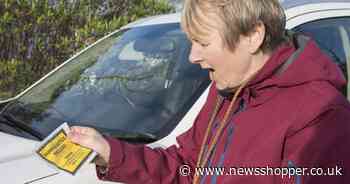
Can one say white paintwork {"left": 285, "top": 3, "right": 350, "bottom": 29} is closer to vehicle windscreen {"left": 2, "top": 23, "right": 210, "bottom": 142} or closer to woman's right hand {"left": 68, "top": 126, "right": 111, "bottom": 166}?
vehicle windscreen {"left": 2, "top": 23, "right": 210, "bottom": 142}

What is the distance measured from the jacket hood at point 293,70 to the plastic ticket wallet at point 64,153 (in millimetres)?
579

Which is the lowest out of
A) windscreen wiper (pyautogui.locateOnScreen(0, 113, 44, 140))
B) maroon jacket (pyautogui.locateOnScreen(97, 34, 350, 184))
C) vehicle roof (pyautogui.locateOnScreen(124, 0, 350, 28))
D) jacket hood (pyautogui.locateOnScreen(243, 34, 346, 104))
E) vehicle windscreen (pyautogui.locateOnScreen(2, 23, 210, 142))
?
windscreen wiper (pyautogui.locateOnScreen(0, 113, 44, 140))

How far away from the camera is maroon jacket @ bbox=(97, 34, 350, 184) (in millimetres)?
1619

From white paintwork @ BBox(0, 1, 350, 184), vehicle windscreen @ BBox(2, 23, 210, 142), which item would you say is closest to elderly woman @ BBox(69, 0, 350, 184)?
white paintwork @ BBox(0, 1, 350, 184)

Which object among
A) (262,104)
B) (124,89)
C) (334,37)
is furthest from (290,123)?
(334,37)

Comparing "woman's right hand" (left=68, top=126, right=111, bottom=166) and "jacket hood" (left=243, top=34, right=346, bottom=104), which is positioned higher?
"jacket hood" (left=243, top=34, right=346, bottom=104)

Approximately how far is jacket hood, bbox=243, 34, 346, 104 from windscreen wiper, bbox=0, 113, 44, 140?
1.25m

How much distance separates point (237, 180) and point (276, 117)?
23cm

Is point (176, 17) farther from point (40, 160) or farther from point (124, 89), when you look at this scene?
point (40, 160)

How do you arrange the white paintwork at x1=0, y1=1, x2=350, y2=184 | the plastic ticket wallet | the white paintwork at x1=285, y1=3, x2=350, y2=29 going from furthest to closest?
the white paintwork at x1=285, y1=3, x2=350, y2=29, the white paintwork at x1=0, y1=1, x2=350, y2=184, the plastic ticket wallet

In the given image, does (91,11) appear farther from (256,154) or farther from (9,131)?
(256,154)

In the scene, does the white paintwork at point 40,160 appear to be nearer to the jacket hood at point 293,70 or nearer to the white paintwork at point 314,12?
the white paintwork at point 314,12

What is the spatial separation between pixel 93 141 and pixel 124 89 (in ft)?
3.27
